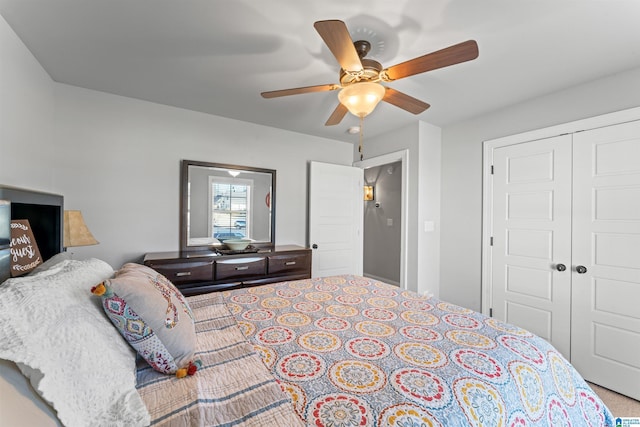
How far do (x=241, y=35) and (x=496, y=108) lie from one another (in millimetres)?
2544

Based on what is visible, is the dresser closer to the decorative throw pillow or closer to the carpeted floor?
the decorative throw pillow

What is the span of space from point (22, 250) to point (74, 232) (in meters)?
0.62

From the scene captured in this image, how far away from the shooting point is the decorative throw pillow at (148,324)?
0.90 m

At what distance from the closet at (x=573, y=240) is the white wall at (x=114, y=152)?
290cm

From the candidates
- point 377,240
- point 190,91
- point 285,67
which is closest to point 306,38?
point 285,67

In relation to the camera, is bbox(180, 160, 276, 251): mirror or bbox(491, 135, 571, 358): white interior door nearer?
bbox(491, 135, 571, 358): white interior door

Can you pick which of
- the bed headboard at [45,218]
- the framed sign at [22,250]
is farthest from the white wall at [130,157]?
the framed sign at [22,250]

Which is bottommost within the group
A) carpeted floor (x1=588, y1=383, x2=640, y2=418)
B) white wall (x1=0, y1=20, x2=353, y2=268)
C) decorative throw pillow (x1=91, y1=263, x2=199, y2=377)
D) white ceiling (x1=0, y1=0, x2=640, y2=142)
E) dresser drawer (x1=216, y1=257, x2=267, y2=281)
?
carpeted floor (x1=588, y1=383, x2=640, y2=418)

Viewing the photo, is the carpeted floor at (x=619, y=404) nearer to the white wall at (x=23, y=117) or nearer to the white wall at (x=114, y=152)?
the white wall at (x=114, y=152)

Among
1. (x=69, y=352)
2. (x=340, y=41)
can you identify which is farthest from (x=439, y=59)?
(x=69, y=352)

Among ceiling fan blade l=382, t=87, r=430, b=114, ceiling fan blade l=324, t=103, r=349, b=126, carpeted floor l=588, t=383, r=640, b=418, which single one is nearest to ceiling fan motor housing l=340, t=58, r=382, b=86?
ceiling fan blade l=382, t=87, r=430, b=114

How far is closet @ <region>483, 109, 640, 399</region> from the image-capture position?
2.06 metres

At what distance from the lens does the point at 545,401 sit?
39.4 inches

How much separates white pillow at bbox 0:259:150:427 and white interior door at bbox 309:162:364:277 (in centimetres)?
275
